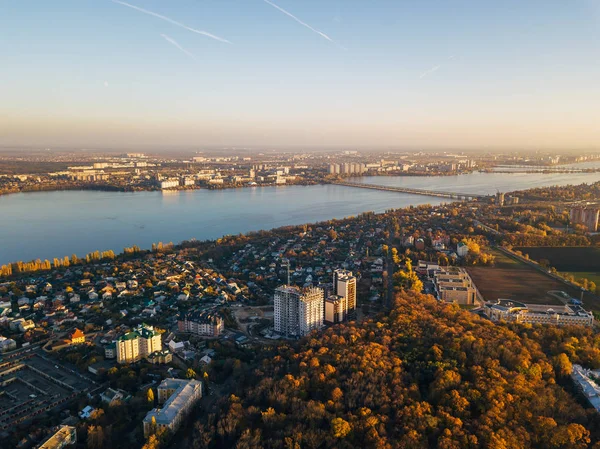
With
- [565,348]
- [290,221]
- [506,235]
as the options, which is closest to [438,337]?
[565,348]

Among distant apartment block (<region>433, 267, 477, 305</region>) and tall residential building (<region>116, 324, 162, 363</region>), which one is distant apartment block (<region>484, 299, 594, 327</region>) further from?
tall residential building (<region>116, 324, 162, 363</region>)

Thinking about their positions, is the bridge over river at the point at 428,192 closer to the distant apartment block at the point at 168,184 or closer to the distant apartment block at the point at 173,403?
the distant apartment block at the point at 168,184

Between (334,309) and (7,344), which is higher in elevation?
(334,309)

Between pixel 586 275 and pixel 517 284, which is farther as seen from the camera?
pixel 586 275

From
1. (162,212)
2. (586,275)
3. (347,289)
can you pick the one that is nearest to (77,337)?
(347,289)

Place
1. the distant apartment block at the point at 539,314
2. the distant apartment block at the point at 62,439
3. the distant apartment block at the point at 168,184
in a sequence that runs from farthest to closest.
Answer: the distant apartment block at the point at 168,184 → the distant apartment block at the point at 539,314 → the distant apartment block at the point at 62,439

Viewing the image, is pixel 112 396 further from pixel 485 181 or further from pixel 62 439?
pixel 485 181

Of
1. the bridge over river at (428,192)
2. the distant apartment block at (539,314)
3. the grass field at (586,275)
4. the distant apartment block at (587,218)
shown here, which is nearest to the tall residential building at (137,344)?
the distant apartment block at (539,314)
